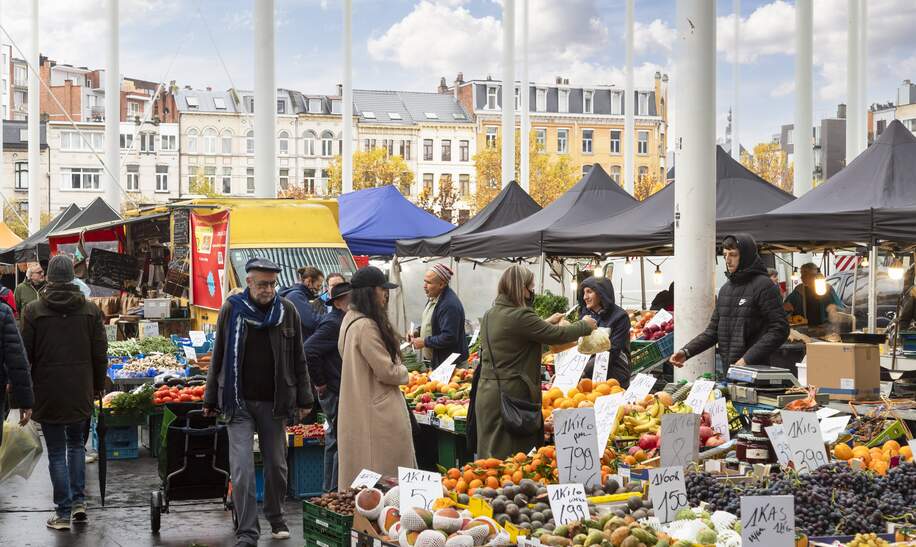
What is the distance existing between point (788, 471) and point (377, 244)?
15833mm

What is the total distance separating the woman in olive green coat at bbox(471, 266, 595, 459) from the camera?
7309 millimetres

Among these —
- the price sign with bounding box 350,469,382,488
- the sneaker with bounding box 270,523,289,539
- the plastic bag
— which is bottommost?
the sneaker with bounding box 270,523,289,539

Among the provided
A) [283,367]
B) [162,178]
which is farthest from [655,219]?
[162,178]

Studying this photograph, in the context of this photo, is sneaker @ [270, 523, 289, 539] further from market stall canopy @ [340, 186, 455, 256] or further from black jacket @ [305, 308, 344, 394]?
market stall canopy @ [340, 186, 455, 256]

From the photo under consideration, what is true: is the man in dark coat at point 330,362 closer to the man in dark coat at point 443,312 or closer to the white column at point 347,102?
the man in dark coat at point 443,312

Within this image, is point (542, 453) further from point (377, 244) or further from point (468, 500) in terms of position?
point (377, 244)

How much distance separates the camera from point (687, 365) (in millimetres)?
10703

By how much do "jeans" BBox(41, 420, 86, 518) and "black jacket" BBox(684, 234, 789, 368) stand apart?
4.73 metres

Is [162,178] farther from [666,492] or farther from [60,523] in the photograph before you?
[666,492]

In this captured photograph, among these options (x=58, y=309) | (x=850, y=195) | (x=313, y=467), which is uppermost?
(x=850, y=195)

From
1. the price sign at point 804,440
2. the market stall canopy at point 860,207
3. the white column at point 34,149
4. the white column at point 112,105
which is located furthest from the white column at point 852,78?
the white column at point 34,149

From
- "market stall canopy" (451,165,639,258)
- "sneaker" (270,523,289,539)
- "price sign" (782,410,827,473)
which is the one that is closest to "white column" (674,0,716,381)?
"market stall canopy" (451,165,639,258)

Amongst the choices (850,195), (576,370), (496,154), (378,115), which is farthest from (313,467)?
(378,115)

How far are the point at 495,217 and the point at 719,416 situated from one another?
12.2 metres
